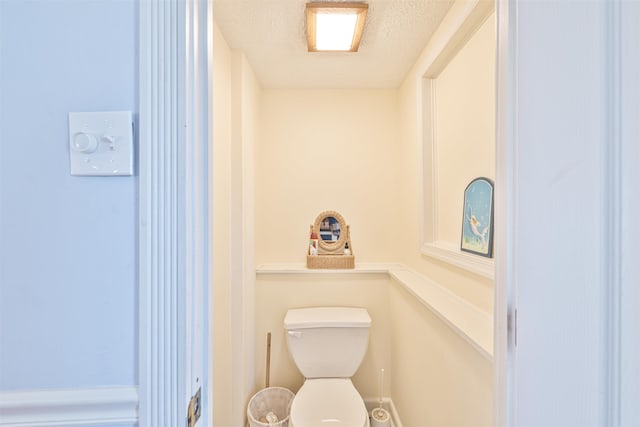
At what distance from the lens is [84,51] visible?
50 cm

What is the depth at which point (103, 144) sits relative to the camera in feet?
1.63

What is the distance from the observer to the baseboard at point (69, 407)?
0.49 m

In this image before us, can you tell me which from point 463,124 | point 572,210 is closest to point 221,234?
point 463,124

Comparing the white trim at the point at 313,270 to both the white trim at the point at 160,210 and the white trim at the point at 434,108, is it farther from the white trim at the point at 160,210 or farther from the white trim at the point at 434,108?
the white trim at the point at 160,210

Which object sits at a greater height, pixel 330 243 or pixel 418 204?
pixel 418 204

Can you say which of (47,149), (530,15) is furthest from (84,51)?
(530,15)

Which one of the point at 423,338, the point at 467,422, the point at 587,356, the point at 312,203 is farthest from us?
the point at 312,203

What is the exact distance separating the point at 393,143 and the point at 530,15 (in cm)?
156

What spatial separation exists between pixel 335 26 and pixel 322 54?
287 millimetres

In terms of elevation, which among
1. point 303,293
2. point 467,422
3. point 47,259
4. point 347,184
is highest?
point 347,184

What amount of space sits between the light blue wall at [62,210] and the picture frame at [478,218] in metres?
1.01

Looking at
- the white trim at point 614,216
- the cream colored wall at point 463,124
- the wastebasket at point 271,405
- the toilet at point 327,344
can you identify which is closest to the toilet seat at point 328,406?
the toilet at point 327,344

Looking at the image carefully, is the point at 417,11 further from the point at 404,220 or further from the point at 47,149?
the point at 47,149

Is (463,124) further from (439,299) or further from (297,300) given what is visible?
(297,300)
